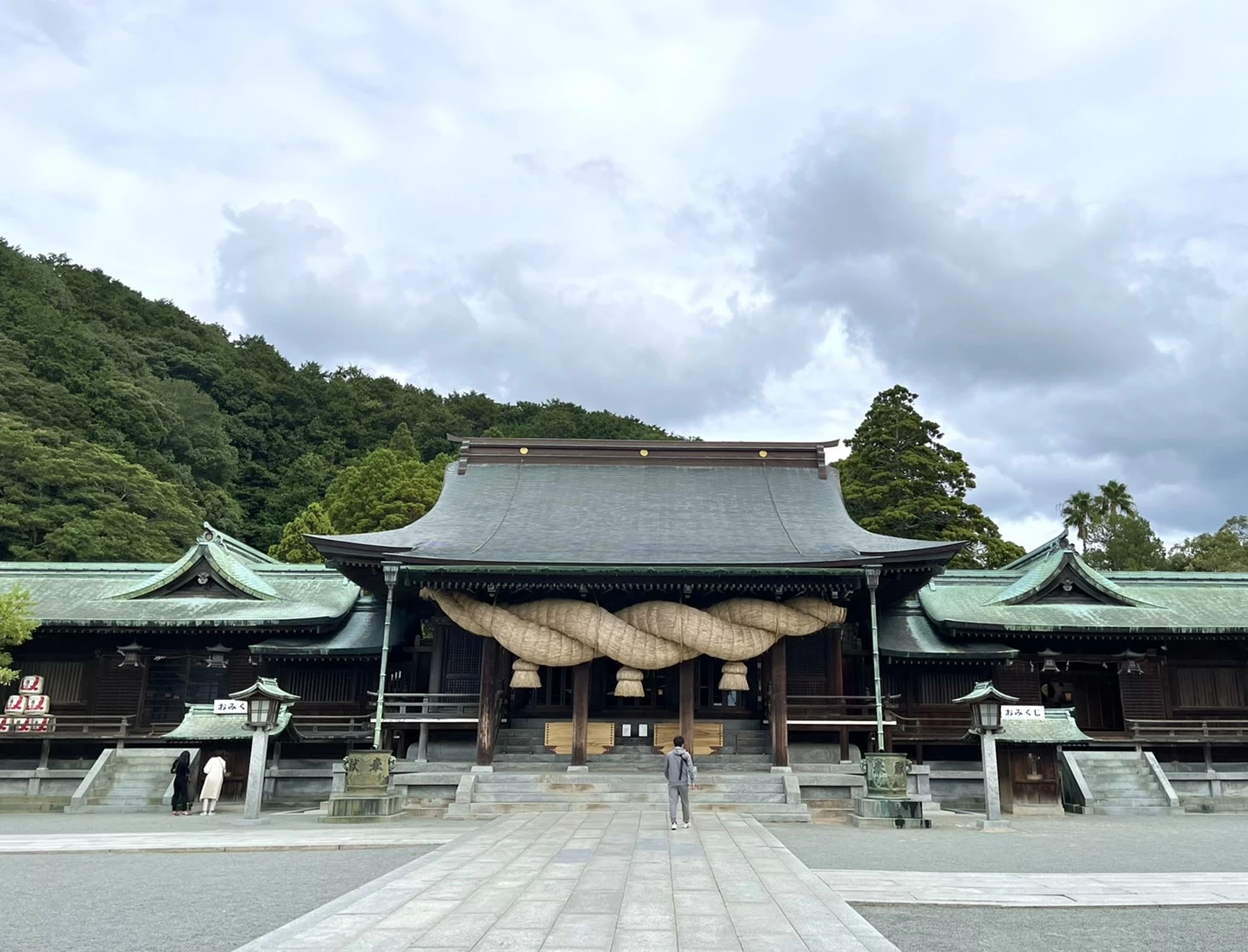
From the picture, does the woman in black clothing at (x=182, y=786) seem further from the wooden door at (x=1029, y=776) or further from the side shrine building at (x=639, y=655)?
the wooden door at (x=1029, y=776)

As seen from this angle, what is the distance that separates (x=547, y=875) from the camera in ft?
29.8

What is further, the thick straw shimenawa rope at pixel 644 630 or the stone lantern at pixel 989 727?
the thick straw shimenawa rope at pixel 644 630

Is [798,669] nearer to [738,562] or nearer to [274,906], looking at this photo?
[738,562]

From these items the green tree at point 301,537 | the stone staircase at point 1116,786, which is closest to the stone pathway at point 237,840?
the stone staircase at point 1116,786

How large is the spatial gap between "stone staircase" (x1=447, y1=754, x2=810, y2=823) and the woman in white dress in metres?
5.53

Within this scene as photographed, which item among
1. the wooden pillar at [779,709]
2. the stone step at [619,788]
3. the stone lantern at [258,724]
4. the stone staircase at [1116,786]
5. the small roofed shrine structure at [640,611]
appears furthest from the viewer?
the stone staircase at [1116,786]

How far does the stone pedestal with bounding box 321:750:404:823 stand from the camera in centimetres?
1655

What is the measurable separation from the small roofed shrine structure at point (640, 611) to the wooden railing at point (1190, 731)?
22.6 ft

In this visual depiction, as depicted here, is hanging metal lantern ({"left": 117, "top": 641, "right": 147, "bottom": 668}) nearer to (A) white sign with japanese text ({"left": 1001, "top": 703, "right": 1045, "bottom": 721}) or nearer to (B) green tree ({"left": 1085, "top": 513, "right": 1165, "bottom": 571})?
(A) white sign with japanese text ({"left": 1001, "top": 703, "right": 1045, "bottom": 721})

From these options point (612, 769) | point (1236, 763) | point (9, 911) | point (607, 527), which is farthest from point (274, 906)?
point (1236, 763)

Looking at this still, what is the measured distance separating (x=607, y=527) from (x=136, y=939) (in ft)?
55.4

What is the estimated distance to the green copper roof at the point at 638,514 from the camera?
19.9 meters

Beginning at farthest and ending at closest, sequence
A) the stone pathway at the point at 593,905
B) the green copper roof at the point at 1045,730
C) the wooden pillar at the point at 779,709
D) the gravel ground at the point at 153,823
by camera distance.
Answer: the green copper roof at the point at 1045,730 → the wooden pillar at the point at 779,709 → the gravel ground at the point at 153,823 → the stone pathway at the point at 593,905

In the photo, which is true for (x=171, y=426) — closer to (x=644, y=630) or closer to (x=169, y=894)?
(x=644, y=630)
